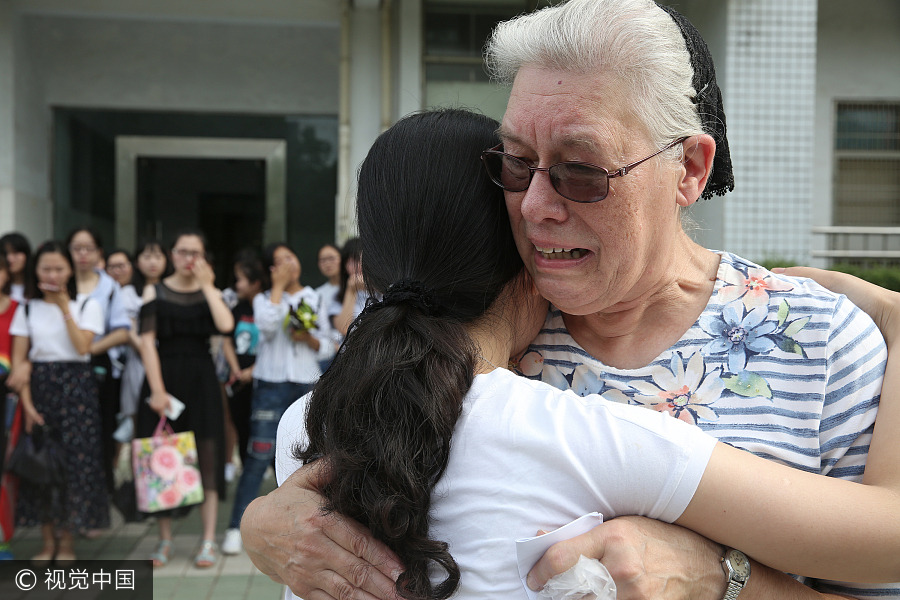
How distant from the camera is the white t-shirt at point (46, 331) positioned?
5188 mm

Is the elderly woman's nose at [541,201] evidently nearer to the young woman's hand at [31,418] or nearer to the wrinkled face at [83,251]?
the young woman's hand at [31,418]

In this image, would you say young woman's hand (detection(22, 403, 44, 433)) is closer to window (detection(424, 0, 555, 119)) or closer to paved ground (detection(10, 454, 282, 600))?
paved ground (detection(10, 454, 282, 600))

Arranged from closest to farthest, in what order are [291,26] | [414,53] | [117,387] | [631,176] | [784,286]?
[631,176] < [784,286] < [117,387] < [414,53] < [291,26]

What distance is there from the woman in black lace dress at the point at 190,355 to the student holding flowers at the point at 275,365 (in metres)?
0.23

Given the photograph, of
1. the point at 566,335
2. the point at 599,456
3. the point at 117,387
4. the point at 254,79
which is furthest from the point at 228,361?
the point at 599,456

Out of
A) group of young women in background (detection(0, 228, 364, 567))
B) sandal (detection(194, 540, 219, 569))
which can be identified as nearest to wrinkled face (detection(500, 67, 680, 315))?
group of young women in background (detection(0, 228, 364, 567))

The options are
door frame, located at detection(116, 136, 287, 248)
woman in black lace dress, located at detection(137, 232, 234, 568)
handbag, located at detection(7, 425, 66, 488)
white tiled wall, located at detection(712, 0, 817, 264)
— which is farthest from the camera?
door frame, located at detection(116, 136, 287, 248)

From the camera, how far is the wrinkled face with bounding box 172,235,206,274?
5523 mm

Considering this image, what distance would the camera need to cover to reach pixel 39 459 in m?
5.07

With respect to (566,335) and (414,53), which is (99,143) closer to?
(414,53)

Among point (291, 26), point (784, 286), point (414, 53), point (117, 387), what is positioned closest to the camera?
point (784, 286)

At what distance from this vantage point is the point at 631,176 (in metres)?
1.41

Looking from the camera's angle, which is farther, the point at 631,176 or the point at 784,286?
the point at 784,286

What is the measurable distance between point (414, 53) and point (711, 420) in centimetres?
722
